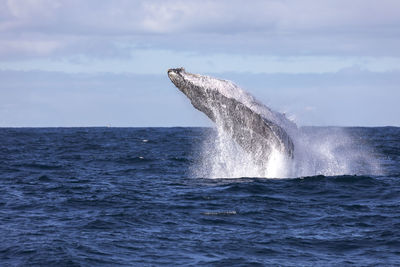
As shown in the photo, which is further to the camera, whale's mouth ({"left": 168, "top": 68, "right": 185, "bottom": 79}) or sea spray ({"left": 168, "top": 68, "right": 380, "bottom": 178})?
sea spray ({"left": 168, "top": 68, "right": 380, "bottom": 178})

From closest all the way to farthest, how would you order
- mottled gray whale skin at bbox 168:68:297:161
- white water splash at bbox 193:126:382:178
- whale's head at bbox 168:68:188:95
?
whale's head at bbox 168:68:188:95 → mottled gray whale skin at bbox 168:68:297:161 → white water splash at bbox 193:126:382:178

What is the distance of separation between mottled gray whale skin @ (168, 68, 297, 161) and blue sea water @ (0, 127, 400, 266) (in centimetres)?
141

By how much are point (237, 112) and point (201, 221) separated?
4.13 meters

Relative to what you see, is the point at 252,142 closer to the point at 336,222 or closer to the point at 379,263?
the point at 336,222

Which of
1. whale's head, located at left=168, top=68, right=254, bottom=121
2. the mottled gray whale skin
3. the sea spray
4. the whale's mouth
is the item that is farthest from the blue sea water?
the whale's mouth

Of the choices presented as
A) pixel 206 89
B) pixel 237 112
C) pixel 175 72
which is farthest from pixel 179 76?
pixel 237 112

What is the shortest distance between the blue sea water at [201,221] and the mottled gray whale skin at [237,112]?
1.41 m

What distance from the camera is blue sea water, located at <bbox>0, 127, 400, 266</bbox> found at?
35.4ft

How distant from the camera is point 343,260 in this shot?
1056 centimetres

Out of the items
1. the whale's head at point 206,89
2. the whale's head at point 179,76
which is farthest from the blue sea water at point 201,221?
the whale's head at point 179,76

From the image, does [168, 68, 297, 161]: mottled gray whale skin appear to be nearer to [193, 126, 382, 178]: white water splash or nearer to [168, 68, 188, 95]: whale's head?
[168, 68, 188, 95]: whale's head

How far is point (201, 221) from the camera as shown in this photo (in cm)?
1346

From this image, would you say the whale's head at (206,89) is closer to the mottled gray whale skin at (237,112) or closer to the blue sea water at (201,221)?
the mottled gray whale skin at (237,112)

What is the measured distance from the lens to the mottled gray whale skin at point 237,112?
1617 cm
